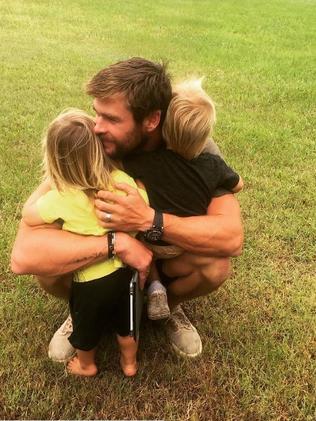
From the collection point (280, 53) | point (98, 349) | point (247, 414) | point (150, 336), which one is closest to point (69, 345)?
point (98, 349)

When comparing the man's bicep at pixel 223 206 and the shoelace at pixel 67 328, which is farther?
the shoelace at pixel 67 328

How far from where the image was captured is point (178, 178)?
9.10ft

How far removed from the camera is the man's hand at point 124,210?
2576 millimetres

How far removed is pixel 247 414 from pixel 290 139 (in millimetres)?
4087

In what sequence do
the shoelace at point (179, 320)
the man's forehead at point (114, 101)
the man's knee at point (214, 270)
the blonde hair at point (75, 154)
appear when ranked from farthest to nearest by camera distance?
the shoelace at point (179, 320), the man's knee at point (214, 270), the man's forehead at point (114, 101), the blonde hair at point (75, 154)

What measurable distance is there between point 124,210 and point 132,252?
0.69 feet

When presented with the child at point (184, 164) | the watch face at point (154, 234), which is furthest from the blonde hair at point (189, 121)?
the watch face at point (154, 234)

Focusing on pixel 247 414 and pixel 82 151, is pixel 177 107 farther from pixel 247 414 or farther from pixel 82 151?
pixel 247 414

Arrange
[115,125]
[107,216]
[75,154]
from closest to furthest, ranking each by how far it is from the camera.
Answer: [75,154]
[107,216]
[115,125]

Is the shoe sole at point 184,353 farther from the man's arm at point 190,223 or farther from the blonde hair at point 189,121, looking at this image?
the blonde hair at point 189,121

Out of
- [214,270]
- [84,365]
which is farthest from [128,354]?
[214,270]

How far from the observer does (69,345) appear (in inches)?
Result: 122

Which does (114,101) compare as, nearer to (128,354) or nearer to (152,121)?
(152,121)

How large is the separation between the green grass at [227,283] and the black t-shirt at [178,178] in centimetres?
89
